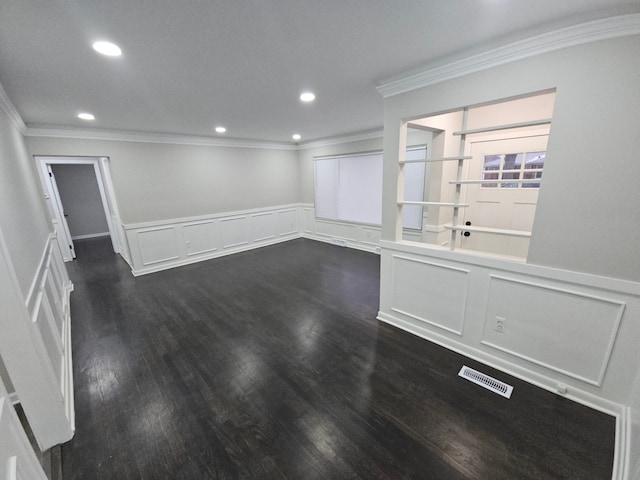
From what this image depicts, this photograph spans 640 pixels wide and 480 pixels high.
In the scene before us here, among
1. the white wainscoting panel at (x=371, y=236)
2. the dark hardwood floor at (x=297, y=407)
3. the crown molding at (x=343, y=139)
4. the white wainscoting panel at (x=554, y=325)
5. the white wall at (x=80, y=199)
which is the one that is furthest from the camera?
the white wall at (x=80, y=199)

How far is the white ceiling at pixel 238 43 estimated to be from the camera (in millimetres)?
1334

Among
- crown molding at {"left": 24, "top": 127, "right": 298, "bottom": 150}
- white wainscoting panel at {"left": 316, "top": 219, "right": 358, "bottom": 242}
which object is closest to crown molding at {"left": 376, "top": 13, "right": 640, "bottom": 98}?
white wainscoting panel at {"left": 316, "top": 219, "right": 358, "bottom": 242}

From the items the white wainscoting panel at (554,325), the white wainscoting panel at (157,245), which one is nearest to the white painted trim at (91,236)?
the white wainscoting panel at (157,245)

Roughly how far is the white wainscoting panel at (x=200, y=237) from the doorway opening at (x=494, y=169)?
4214 millimetres

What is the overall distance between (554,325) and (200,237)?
554 centimetres

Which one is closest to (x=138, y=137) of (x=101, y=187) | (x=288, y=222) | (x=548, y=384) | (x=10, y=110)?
(x=10, y=110)

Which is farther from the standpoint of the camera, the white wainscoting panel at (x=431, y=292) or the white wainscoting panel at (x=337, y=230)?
the white wainscoting panel at (x=337, y=230)

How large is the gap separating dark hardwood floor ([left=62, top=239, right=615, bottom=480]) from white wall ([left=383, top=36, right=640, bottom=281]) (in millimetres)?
1136

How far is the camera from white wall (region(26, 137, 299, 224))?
4.19 meters

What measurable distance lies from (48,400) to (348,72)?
317cm

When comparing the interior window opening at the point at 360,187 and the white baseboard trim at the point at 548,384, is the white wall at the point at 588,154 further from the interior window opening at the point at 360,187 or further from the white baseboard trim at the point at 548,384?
the interior window opening at the point at 360,187

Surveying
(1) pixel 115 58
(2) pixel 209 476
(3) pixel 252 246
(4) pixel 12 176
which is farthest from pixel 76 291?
(2) pixel 209 476

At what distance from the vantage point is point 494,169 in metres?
3.07

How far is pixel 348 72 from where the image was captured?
2.17 meters
